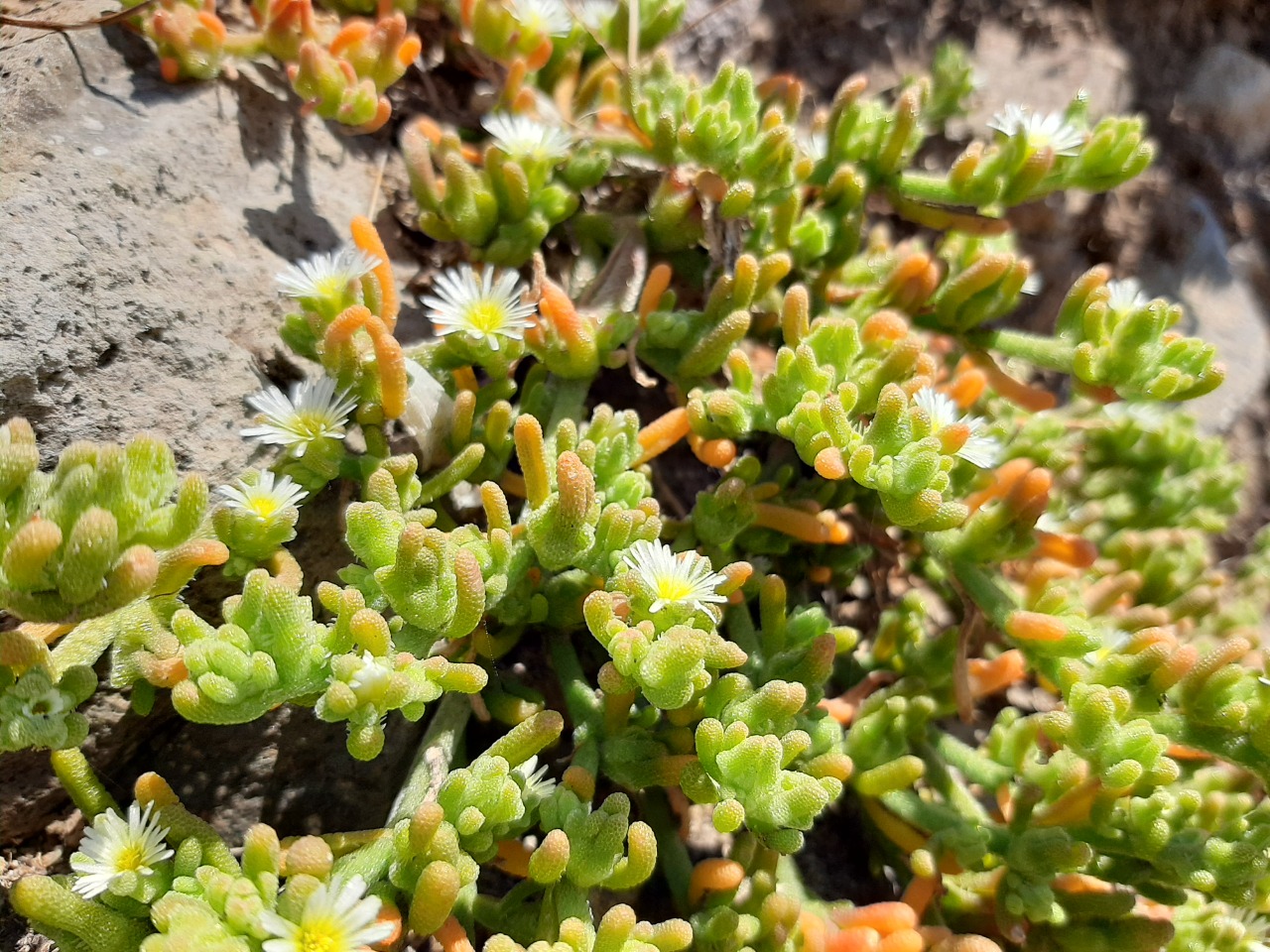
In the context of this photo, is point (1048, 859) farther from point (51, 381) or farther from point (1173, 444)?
point (51, 381)

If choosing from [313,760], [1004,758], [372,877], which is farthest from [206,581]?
[1004,758]

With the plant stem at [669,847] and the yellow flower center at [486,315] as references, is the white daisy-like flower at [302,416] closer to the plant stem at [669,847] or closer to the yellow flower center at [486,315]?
the yellow flower center at [486,315]

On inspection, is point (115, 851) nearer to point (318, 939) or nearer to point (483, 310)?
point (318, 939)

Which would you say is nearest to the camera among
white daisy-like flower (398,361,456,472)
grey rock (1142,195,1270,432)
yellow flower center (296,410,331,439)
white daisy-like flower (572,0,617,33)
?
yellow flower center (296,410,331,439)

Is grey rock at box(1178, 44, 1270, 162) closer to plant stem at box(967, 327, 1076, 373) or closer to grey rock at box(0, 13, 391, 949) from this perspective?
plant stem at box(967, 327, 1076, 373)

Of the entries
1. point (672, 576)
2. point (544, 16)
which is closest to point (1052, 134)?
point (544, 16)

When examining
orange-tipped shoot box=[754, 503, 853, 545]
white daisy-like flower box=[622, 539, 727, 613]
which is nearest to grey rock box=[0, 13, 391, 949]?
white daisy-like flower box=[622, 539, 727, 613]

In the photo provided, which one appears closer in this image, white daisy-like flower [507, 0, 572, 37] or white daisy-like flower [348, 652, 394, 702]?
white daisy-like flower [348, 652, 394, 702]
